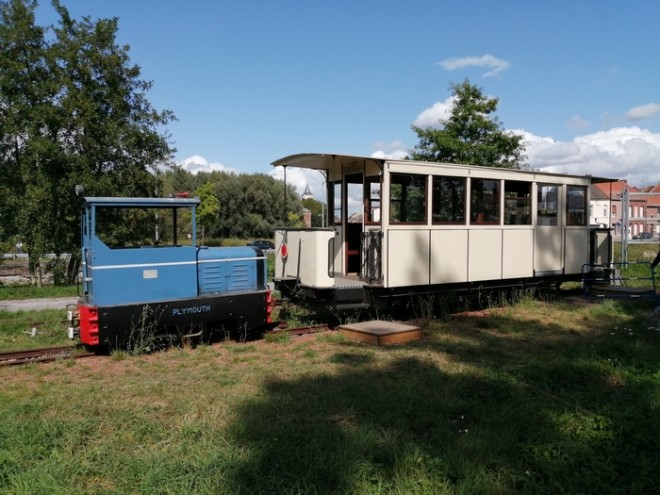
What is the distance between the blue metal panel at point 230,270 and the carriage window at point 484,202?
4.90m

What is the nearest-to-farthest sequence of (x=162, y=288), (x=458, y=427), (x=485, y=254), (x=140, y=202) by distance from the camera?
(x=458, y=427), (x=140, y=202), (x=162, y=288), (x=485, y=254)

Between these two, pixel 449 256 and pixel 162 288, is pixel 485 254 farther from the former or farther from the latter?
pixel 162 288

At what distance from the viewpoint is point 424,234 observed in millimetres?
10672

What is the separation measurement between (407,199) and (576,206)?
5.80 meters

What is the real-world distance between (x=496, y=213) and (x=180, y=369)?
7.82 m

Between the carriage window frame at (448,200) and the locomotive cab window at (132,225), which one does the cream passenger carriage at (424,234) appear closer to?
the carriage window frame at (448,200)

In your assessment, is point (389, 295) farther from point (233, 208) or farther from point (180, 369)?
point (233, 208)

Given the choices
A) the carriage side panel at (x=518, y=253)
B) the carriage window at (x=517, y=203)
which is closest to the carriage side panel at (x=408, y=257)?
the carriage side panel at (x=518, y=253)

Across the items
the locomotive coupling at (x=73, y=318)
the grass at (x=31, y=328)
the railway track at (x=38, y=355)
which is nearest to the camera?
the railway track at (x=38, y=355)

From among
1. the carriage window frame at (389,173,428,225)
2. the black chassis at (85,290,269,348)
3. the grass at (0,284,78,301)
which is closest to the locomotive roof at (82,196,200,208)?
the black chassis at (85,290,269,348)

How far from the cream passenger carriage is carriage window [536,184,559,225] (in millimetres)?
25

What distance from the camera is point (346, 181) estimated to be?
11.4m

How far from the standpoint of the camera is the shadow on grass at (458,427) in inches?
152

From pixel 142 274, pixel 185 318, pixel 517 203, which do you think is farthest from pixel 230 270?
pixel 517 203
